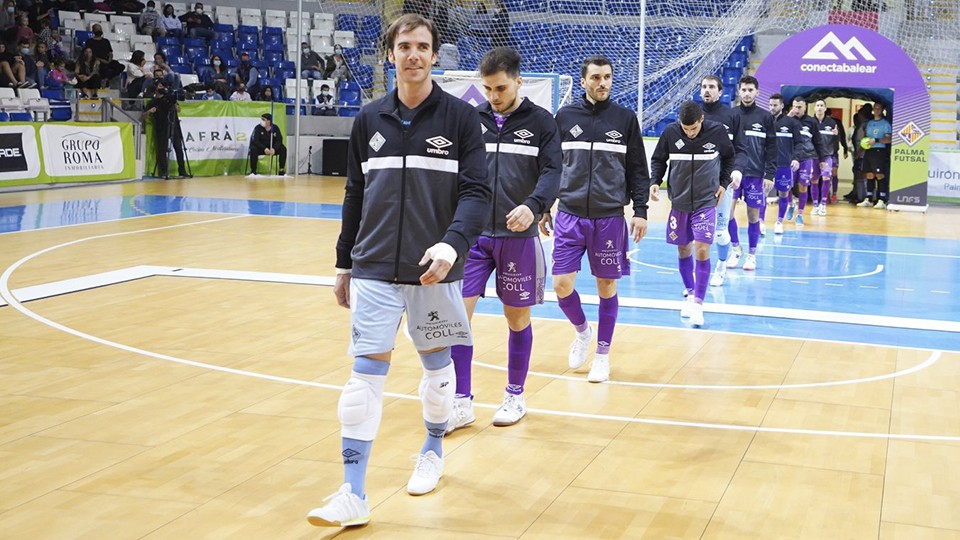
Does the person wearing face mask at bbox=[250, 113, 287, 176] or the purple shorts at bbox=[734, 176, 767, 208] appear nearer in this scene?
the purple shorts at bbox=[734, 176, 767, 208]

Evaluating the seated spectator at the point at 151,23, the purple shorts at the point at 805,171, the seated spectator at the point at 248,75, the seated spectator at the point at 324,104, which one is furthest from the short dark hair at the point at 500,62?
the seated spectator at the point at 151,23

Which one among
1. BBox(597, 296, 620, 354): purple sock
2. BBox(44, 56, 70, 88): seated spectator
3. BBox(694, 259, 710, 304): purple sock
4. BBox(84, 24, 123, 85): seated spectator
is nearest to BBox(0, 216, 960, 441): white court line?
BBox(597, 296, 620, 354): purple sock

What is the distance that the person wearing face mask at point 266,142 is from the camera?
2473 centimetres

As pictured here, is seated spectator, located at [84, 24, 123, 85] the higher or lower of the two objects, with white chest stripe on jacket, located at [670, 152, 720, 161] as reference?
higher

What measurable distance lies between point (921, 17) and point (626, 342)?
16.6 meters

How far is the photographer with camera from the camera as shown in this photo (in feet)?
74.4

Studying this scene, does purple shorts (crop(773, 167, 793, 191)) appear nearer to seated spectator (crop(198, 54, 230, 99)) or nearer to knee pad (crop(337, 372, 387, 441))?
knee pad (crop(337, 372, 387, 441))

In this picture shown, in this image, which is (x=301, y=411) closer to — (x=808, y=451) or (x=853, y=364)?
(x=808, y=451)

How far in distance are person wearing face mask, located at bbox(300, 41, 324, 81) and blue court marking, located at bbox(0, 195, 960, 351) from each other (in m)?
9.81

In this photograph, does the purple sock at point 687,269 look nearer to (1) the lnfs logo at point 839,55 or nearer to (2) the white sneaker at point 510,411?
(2) the white sneaker at point 510,411

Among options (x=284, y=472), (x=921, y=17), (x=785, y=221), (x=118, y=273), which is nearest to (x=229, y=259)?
(x=118, y=273)

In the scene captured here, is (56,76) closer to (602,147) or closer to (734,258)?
(734,258)

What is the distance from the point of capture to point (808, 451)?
18.4ft

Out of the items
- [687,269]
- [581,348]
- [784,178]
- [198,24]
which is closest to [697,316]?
[687,269]
